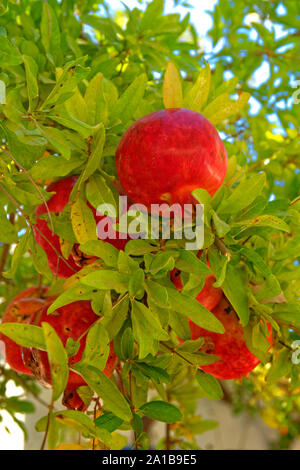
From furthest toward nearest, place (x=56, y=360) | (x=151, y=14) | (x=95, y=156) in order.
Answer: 1. (x=151, y=14)
2. (x=95, y=156)
3. (x=56, y=360)

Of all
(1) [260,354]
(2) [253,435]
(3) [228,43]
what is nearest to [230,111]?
(1) [260,354]

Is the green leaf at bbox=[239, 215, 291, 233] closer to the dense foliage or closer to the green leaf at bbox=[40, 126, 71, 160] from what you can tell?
the dense foliage

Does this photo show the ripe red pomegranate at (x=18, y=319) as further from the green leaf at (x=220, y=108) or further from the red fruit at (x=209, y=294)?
the green leaf at (x=220, y=108)

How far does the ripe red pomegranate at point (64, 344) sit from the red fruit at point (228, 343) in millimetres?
143

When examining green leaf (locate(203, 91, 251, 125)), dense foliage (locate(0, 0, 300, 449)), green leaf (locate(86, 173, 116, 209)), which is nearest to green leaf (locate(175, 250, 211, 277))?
dense foliage (locate(0, 0, 300, 449))

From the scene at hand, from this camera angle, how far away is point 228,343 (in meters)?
0.69

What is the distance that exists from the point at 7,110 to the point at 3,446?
1.92 m

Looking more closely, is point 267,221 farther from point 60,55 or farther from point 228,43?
point 228,43

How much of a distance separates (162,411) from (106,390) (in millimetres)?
102

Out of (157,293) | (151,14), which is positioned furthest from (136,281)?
(151,14)

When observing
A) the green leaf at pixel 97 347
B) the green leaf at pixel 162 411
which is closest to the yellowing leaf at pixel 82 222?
the green leaf at pixel 97 347

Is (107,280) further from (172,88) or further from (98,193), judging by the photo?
(172,88)

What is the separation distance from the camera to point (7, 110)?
0.47 meters

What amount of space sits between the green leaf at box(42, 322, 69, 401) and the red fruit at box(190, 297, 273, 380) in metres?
0.28
